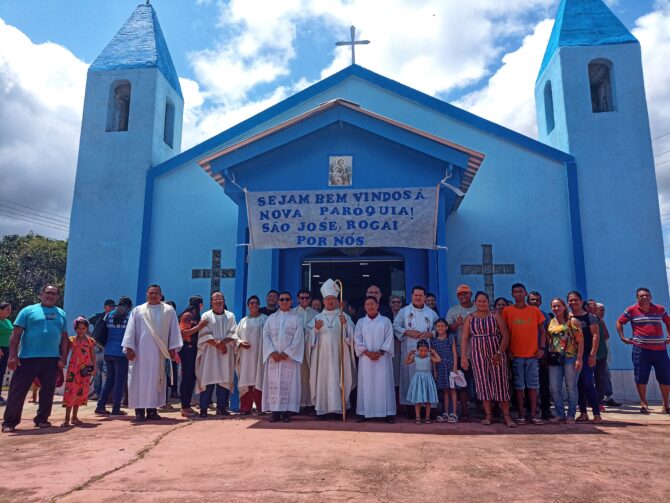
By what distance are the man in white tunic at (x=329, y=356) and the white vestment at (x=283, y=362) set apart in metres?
0.21

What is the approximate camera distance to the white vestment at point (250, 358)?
270 inches

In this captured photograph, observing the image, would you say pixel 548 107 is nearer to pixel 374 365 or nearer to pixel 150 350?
pixel 374 365

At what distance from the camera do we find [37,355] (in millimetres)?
5977

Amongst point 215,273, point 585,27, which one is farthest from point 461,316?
point 585,27

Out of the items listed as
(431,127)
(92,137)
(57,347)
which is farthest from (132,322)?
(431,127)

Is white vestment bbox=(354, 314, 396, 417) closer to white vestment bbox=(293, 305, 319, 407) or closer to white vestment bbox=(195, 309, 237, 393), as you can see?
white vestment bbox=(293, 305, 319, 407)

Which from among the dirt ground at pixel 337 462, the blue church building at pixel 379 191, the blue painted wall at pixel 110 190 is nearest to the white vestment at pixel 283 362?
the dirt ground at pixel 337 462

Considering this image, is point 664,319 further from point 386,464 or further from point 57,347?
point 57,347

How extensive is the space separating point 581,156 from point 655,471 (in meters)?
7.04

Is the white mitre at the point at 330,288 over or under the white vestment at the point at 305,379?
over

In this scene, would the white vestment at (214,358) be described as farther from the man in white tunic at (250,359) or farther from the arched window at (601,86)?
the arched window at (601,86)

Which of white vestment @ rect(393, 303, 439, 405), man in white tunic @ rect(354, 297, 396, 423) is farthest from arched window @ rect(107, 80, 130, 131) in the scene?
white vestment @ rect(393, 303, 439, 405)

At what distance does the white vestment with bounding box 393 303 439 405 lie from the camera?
21.1ft

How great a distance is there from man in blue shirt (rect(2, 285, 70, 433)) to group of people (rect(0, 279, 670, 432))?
12mm
